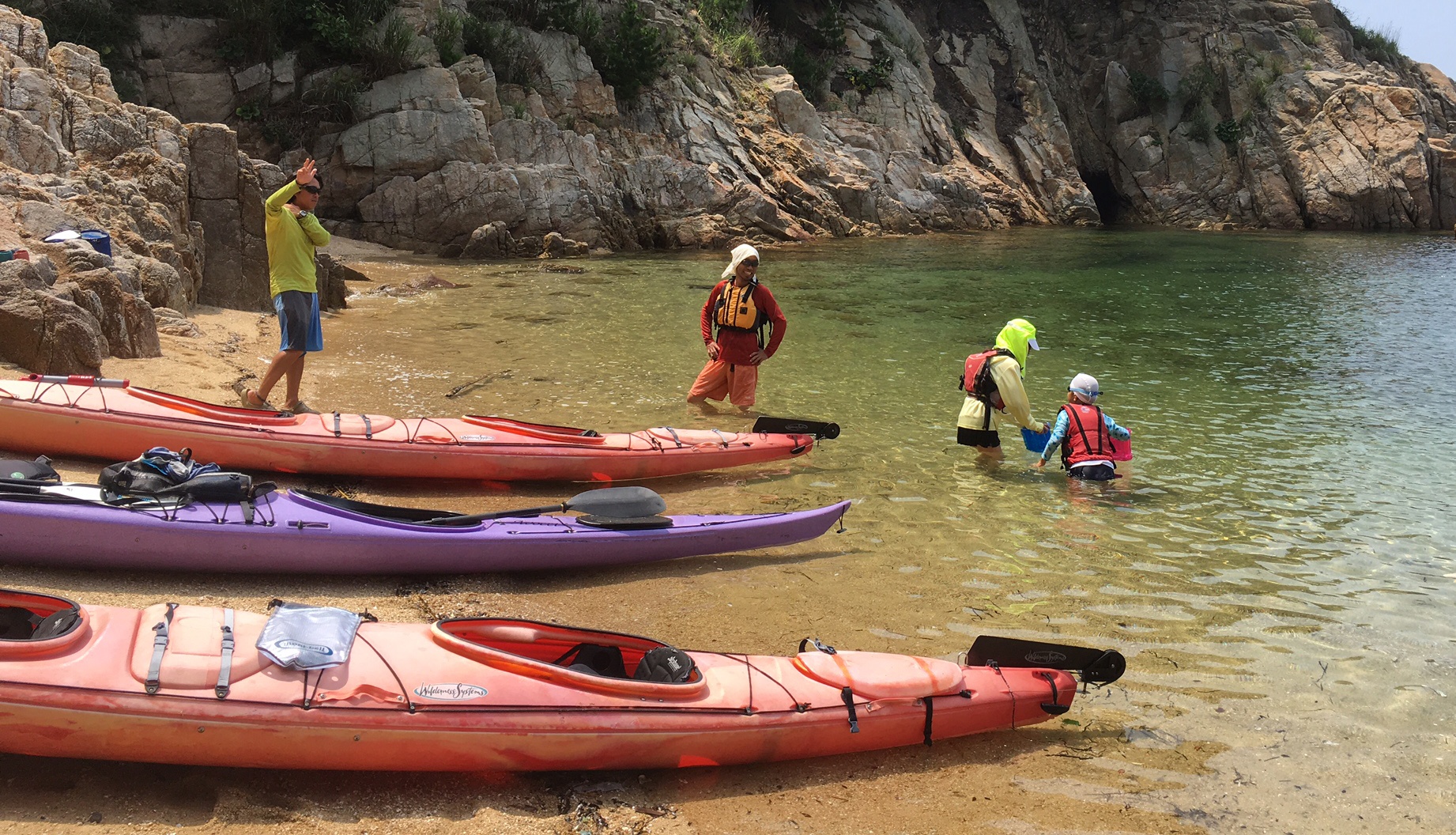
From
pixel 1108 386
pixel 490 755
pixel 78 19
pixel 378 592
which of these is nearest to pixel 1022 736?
pixel 490 755

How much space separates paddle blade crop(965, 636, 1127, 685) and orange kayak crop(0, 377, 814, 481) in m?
2.99

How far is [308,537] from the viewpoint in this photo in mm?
4590

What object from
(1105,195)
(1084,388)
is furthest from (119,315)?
(1105,195)

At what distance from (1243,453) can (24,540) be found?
7.69m

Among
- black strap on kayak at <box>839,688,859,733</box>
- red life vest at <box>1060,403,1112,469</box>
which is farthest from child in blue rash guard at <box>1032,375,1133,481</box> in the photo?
black strap on kayak at <box>839,688,859,733</box>

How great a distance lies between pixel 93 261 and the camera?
766 cm

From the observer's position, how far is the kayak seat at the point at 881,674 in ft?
12.2

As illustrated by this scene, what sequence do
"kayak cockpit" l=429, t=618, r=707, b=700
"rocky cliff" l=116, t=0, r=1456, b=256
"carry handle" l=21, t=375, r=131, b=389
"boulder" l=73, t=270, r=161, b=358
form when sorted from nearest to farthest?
"kayak cockpit" l=429, t=618, r=707, b=700
"carry handle" l=21, t=375, r=131, b=389
"boulder" l=73, t=270, r=161, b=358
"rocky cliff" l=116, t=0, r=1456, b=256

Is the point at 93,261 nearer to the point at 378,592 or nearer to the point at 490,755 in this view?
the point at 378,592

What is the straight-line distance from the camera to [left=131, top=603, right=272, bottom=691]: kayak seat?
3168mm

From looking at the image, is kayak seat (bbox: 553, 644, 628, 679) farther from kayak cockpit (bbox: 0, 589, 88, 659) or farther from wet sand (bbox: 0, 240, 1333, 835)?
kayak cockpit (bbox: 0, 589, 88, 659)

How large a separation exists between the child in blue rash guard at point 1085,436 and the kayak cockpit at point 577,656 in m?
3.71

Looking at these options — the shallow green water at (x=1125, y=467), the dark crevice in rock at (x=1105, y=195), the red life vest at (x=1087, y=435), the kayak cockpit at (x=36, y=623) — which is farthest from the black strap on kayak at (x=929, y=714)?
the dark crevice in rock at (x=1105, y=195)

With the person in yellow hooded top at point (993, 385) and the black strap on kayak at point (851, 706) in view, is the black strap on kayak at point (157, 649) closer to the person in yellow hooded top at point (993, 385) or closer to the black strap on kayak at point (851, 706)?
the black strap on kayak at point (851, 706)
